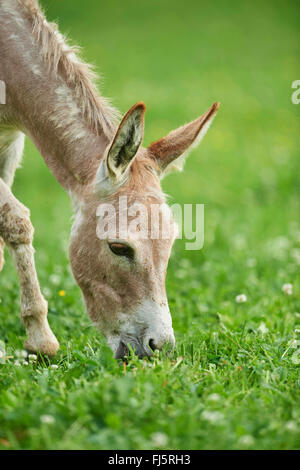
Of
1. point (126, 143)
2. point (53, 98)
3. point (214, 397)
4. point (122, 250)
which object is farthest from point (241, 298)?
point (53, 98)

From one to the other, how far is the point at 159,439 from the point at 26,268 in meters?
1.94

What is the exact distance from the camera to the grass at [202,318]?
278 centimetres

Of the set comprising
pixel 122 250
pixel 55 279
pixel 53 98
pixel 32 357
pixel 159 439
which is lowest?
pixel 159 439

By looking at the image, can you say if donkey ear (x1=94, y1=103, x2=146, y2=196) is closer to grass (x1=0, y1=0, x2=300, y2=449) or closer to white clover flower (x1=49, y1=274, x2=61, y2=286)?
grass (x1=0, y1=0, x2=300, y2=449)

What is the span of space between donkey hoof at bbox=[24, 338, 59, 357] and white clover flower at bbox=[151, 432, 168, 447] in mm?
1512

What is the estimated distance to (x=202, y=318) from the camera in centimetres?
499

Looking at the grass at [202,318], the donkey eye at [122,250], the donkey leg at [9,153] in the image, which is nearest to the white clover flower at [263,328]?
the grass at [202,318]

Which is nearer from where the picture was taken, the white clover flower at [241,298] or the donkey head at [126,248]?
the donkey head at [126,248]

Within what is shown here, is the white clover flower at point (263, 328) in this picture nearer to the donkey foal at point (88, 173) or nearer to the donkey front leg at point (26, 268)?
the donkey foal at point (88, 173)

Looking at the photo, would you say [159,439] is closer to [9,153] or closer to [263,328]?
[263,328]

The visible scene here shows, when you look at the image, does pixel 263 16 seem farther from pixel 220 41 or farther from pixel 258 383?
pixel 258 383

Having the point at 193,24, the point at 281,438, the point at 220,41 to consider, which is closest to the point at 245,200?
the point at 281,438

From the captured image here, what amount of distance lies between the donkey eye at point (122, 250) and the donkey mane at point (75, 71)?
0.86 metres
